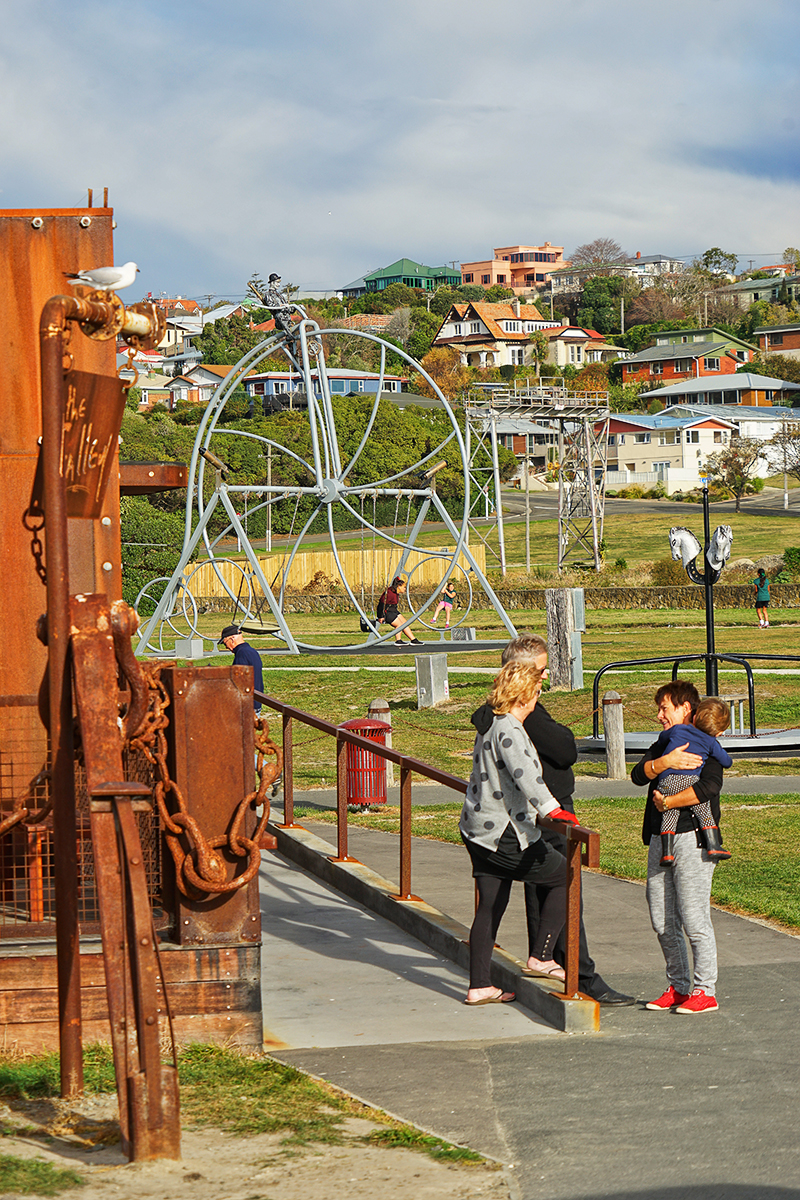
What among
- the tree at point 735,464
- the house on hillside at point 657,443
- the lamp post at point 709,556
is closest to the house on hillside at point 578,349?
the house on hillside at point 657,443

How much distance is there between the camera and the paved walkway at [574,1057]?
4320mm

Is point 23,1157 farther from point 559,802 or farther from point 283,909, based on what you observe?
point 283,909

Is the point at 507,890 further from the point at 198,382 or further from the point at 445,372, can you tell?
the point at 198,382

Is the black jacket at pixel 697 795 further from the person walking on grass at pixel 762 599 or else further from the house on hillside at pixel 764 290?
the house on hillside at pixel 764 290

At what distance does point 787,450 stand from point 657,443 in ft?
46.1

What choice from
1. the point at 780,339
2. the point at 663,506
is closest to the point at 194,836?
the point at 663,506

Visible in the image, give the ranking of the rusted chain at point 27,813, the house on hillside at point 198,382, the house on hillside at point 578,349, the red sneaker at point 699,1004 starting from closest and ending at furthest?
1. the rusted chain at point 27,813
2. the red sneaker at point 699,1004
3. the house on hillside at point 198,382
4. the house on hillside at point 578,349

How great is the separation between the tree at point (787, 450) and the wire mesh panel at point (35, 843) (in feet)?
264

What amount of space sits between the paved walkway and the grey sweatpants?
7.6 inches

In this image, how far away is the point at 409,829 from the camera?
26.1 feet

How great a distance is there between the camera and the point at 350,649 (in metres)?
25.0

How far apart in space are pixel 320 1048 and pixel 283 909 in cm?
279

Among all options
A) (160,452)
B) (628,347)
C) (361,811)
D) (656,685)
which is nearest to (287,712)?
(361,811)

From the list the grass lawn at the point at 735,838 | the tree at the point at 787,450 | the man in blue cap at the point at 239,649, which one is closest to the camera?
the grass lawn at the point at 735,838
